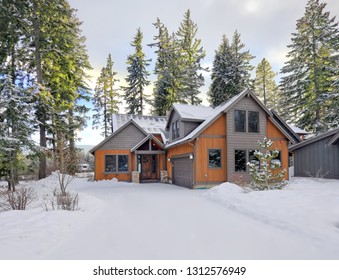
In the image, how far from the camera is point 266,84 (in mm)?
37688

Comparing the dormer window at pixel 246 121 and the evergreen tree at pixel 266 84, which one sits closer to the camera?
the dormer window at pixel 246 121

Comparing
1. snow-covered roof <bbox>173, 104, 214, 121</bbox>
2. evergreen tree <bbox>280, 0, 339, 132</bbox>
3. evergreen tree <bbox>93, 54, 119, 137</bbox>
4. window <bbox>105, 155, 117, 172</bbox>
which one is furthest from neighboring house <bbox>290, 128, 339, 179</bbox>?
evergreen tree <bbox>93, 54, 119, 137</bbox>

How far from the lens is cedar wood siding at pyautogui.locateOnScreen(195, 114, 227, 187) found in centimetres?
1337

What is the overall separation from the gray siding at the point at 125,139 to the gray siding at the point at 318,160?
1317 cm

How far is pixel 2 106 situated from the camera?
1053cm

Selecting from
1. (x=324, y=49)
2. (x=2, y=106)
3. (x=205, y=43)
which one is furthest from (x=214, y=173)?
(x=205, y=43)

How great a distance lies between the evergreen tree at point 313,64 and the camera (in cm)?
2098

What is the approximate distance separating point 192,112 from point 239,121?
3.69m

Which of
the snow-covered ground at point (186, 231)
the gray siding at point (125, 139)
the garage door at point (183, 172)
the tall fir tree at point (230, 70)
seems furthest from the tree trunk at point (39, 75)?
the tall fir tree at point (230, 70)

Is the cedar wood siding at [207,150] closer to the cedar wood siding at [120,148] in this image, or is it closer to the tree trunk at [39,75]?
the cedar wood siding at [120,148]

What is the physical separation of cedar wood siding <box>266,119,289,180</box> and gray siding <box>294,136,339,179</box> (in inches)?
73.1

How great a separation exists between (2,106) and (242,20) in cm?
1320

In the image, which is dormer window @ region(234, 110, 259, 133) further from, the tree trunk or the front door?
the tree trunk

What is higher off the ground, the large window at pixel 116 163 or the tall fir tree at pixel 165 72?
the tall fir tree at pixel 165 72
